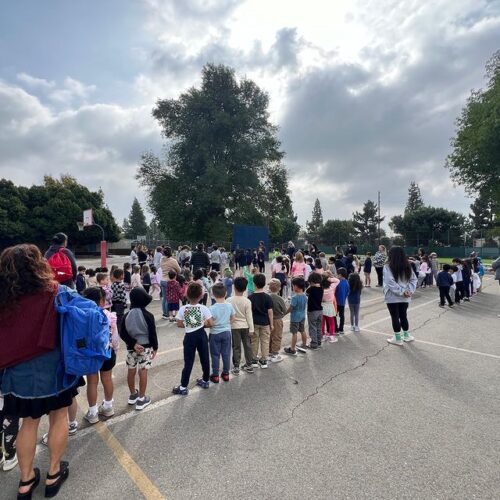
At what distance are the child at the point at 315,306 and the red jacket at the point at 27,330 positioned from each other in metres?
4.45

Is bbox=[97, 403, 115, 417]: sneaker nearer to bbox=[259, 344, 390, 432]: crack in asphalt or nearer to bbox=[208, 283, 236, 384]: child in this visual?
bbox=[208, 283, 236, 384]: child

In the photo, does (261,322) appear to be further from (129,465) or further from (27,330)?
(27,330)

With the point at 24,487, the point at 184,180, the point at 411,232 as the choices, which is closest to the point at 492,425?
the point at 24,487

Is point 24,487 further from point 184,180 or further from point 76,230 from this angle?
point 76,230

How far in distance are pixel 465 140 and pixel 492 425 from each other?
28793mm

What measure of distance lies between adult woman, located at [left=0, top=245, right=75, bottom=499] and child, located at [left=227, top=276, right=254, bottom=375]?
2.77 metres

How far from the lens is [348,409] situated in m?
3.95

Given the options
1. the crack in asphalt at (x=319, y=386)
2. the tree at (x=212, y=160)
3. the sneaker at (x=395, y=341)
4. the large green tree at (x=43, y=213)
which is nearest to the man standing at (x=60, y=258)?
the crack in asphalt at (x=319, y=386)

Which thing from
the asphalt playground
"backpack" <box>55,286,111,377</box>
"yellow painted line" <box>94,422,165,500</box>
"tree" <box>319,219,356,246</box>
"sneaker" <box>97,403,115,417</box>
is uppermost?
"tree" <box>319,219,356,246</box>

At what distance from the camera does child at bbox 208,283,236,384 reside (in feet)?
15.4

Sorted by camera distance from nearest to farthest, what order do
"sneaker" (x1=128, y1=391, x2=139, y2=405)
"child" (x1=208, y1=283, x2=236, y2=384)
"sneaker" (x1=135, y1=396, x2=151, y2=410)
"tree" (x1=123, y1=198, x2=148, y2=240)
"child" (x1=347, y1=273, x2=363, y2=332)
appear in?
"sneaker" (x1=135, y1=396, x2=151, y2=410) < "sneaker" (x1=128, y1=391, x2=139, y2=405) < "child" (x1=208, y1=283, x2=236, y2=384) < "child" (x1=347, y1=273, x2=363, y2=332) < "tree" (x1=123, y1=198, x2=148, y2=240)

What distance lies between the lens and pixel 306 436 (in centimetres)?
339

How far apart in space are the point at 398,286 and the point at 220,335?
3.83m

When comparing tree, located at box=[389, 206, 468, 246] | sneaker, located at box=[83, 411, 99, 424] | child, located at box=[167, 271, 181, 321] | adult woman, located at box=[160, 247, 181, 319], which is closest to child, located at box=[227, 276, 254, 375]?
sneaker, located at box=[83, 411, 99, 424]
